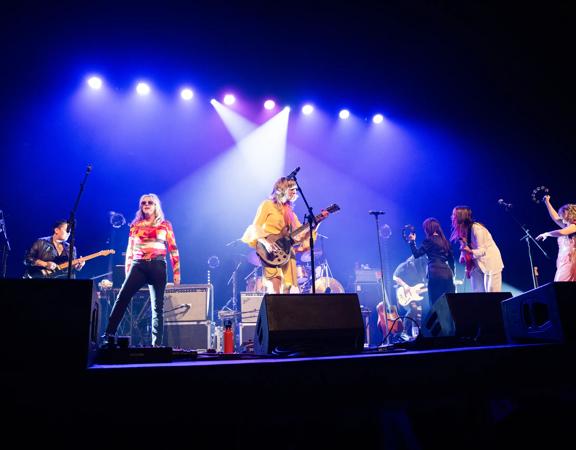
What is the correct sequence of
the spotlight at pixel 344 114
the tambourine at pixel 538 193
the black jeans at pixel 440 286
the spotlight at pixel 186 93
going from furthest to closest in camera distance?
1. the spotlight at pixel 344 114
2. the spotlight at pixel 186 93
3. the tambourine at pixel 538 193
4. the black jeans at pixel 440 286

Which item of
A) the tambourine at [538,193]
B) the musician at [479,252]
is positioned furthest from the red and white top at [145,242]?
the tambourine at [538,193]

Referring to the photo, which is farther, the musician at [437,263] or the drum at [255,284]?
the drum at [255,284]

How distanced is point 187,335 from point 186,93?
5693 mm

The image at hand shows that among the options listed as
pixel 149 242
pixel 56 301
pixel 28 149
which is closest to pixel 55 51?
pixel 28 149

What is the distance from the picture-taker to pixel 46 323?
1232 millimetres

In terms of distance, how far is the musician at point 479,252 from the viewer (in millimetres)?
6094

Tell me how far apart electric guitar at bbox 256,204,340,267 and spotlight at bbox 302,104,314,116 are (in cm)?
497

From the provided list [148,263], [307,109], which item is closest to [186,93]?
[307,109]

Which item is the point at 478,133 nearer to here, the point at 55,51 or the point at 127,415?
the point at 55,51

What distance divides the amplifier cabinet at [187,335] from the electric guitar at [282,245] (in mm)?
1451

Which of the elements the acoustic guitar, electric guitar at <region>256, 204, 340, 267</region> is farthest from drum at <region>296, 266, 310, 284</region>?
the acoustic guitar

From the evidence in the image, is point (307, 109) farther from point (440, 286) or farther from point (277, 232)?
point (440, 286)

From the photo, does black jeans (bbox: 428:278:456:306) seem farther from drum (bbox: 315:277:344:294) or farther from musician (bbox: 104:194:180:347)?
musician (bbox: 104:194:180:347)

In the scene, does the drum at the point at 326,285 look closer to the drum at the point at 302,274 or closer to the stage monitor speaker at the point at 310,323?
the drum at the point at 302,274
